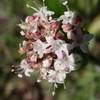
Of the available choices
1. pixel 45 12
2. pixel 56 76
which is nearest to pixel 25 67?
pixel 56 76

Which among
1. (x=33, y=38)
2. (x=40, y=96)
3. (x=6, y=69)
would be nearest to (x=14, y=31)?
(x=6, y=69)

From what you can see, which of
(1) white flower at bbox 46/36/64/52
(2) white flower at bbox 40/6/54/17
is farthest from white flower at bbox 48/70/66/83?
(2) white flower at bbox 40/6/54/17

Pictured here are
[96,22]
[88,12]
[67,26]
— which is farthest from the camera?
[96,22]

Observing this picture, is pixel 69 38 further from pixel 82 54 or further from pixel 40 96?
pixel 40 96

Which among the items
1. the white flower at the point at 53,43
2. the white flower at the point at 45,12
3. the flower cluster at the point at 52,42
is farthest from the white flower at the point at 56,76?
the white flower at the point at 45,12

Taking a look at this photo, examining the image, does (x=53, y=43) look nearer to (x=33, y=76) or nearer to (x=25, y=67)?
(x=25, y=67)

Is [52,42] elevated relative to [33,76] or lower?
lower

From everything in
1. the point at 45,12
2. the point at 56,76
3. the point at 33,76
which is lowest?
the point at 56,76
